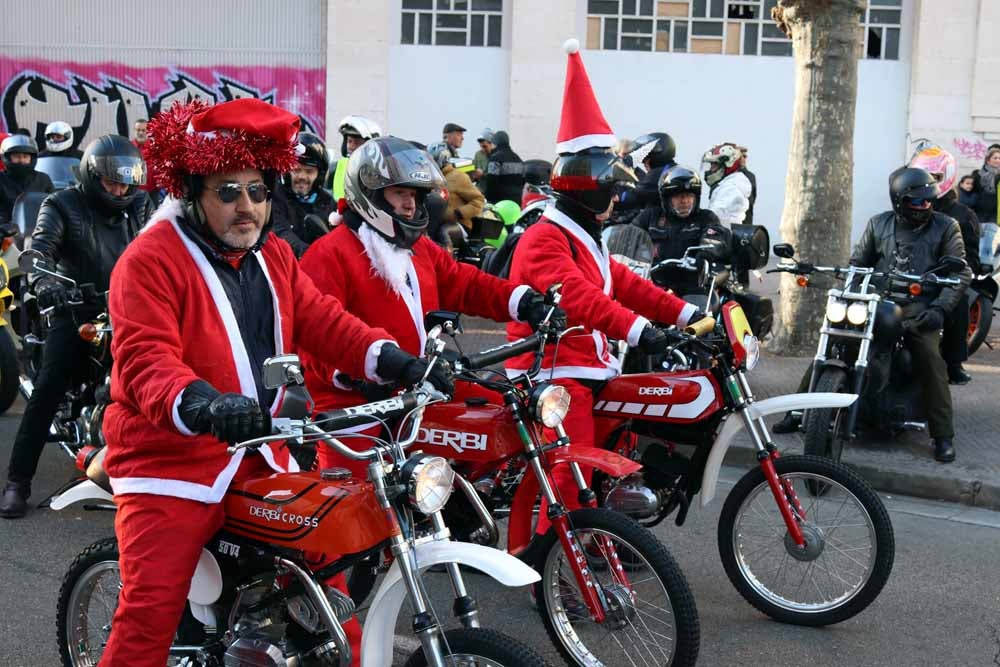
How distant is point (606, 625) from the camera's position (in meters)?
4.20

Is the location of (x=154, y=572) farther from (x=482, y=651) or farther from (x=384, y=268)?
(x=384, y=268)

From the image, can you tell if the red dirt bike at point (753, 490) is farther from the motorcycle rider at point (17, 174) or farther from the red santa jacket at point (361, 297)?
the motorcycle rider at point (17, 174)

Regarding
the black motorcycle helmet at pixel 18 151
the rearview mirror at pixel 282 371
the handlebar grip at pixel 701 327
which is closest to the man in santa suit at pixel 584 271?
the handlebar grip at pixel 701 327

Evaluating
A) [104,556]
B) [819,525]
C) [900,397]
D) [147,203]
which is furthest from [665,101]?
[104,556]

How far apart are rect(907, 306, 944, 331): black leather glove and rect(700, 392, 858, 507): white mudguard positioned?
2690 millimetres

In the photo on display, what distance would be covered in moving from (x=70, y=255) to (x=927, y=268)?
501 cm

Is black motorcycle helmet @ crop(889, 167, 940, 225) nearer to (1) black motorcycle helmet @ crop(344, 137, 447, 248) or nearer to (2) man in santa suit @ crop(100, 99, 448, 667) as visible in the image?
(1) black motorcycle helmet @ crop(344, 137, 447, 248)

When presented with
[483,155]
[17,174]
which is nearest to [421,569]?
[17,174]

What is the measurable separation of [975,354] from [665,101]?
10.7 m

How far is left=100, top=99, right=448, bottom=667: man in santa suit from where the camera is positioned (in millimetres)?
3271

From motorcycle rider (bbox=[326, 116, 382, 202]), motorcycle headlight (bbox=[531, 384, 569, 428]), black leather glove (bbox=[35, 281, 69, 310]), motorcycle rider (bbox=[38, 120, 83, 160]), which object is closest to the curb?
motorcycle headlight (bbox=[531, 384, 569, 428])

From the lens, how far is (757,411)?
498 cm

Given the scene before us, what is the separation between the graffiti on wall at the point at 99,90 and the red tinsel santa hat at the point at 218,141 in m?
19.3

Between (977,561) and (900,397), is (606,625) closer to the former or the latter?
(977,561)
